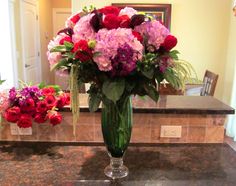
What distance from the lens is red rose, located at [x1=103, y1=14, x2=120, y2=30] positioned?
2.83 ft

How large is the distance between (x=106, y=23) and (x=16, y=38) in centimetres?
373

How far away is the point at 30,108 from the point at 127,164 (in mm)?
568

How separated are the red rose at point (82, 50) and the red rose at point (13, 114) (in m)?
0.58

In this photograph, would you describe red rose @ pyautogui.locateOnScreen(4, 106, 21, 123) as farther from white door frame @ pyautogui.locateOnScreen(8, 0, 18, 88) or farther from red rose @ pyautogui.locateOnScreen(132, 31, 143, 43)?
white door frame @ pyautogui.locateOnScreen(8, 0, 18, 88)

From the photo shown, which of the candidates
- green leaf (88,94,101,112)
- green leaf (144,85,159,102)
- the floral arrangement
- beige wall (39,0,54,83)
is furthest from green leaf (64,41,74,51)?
beige wall (39,0,54,83)

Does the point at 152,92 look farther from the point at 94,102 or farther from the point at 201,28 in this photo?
the point at 201,28

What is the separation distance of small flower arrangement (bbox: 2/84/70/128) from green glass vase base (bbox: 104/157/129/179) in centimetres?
37

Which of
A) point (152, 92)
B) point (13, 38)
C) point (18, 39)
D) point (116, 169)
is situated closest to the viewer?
point (152, 92)

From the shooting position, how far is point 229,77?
157 inches

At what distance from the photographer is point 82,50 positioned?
2.77 feet

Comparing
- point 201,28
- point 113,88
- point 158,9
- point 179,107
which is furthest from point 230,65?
point 113,88

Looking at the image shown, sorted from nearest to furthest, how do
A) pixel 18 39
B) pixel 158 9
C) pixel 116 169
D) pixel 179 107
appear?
pixel 116 169, pixel 179 107, pixel 158 9, pixel 18 39

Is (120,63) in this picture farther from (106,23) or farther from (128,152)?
(128,152)

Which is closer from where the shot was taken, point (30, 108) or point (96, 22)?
point (96, 22)
